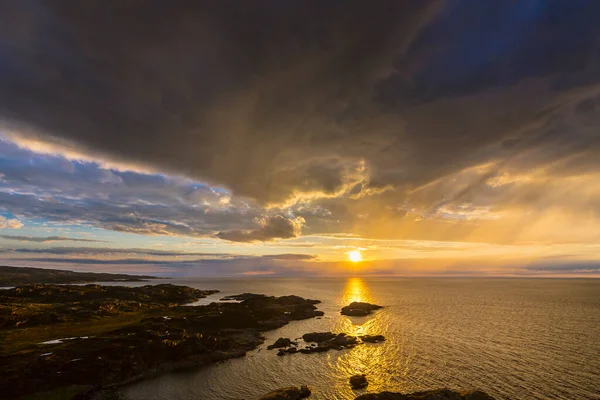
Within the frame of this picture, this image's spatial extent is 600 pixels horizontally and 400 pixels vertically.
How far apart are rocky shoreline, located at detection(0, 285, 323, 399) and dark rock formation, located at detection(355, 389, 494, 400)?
1547 inches

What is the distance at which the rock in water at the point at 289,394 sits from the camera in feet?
153

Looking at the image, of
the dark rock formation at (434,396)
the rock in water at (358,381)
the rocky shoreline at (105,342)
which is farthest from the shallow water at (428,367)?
the dark rock formation at (434,396)

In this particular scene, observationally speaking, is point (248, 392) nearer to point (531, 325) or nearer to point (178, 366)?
point (178, 366)

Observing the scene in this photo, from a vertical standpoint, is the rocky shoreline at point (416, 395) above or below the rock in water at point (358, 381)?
above

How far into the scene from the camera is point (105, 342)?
224 feet

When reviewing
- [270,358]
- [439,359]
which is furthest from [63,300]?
[439,359]

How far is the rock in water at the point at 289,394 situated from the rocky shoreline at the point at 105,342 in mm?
26373

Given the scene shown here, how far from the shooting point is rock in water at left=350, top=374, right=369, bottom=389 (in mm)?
53153

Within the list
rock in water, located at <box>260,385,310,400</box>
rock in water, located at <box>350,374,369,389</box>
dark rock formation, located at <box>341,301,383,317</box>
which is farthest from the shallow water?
dark rock formation, located at <box>341,301,383,317</box>

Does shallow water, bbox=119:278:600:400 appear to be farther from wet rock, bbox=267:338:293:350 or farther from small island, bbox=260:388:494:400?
small island, bbox=260:388:494:400

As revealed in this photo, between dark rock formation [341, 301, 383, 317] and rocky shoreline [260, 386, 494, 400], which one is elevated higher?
rocky shoreline [260, 386, 494, 400]

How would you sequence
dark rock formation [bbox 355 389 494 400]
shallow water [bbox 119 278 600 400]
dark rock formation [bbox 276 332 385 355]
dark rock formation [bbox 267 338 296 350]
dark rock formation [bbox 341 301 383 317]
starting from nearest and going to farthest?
dark rock formation [bbox 355 389 494 400] → shallow water [bbox 119 278 600 400] → dark rock formation [bbox 276 332 385 355] → dark rock formation [bbox 267 338 296 350] → dark rock formation [bbox 341 301 383 317]

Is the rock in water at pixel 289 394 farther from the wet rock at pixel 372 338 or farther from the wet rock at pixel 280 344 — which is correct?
the wet rock at pixel 372 338

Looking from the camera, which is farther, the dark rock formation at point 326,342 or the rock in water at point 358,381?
the dark rock formation at point 326,342
